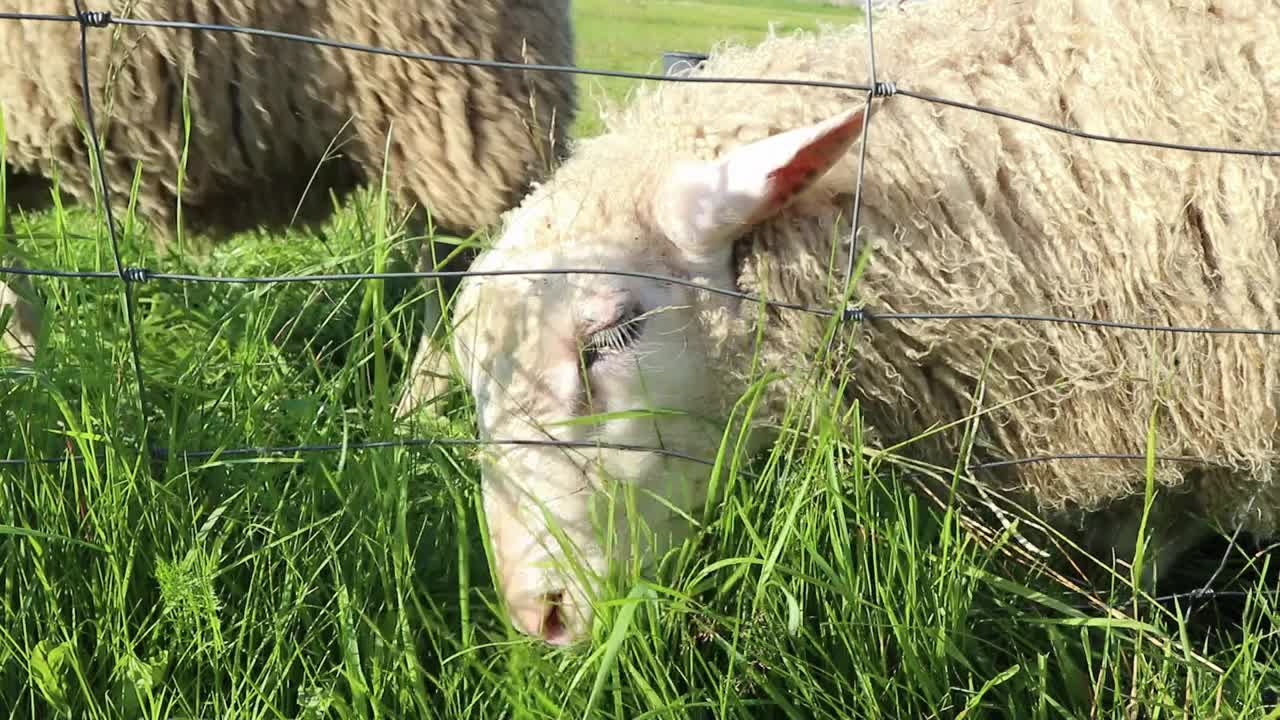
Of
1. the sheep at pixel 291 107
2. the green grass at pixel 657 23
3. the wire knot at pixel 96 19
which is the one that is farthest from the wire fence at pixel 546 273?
the green grass at pixel 657 23

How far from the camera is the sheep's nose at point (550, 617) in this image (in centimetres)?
177

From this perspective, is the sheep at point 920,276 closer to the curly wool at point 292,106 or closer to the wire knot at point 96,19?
the wire knot at point 96,19

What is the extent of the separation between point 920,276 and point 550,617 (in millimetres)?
801

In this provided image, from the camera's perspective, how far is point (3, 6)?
104 inches

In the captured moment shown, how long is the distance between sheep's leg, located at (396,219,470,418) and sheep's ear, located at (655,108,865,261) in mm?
407

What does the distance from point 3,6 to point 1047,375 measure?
91.6 inches

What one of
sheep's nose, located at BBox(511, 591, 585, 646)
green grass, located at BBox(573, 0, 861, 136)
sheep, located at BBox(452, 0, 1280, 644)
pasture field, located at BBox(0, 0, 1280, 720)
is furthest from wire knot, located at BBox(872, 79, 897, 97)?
green grass, located at BBox(573, 0, 861, 136)

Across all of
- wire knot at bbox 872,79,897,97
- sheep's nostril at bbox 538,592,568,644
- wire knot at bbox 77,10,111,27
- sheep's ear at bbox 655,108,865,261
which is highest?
wire knot at bbox 77,10,111,27

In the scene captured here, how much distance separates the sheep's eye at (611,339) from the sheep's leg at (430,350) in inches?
9.2

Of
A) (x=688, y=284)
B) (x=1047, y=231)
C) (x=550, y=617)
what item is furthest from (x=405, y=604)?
(x=1047, y=231)

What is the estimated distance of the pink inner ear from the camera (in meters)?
1.74

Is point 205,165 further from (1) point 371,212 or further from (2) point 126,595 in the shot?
(2) point 126,595

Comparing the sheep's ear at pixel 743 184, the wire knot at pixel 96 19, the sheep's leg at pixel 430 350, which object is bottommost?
the sheep's leg at pixel 430 350

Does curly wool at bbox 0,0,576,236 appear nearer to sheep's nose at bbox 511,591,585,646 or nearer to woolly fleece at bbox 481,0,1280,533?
woolly fleece at bbox 481,0,1280,533
